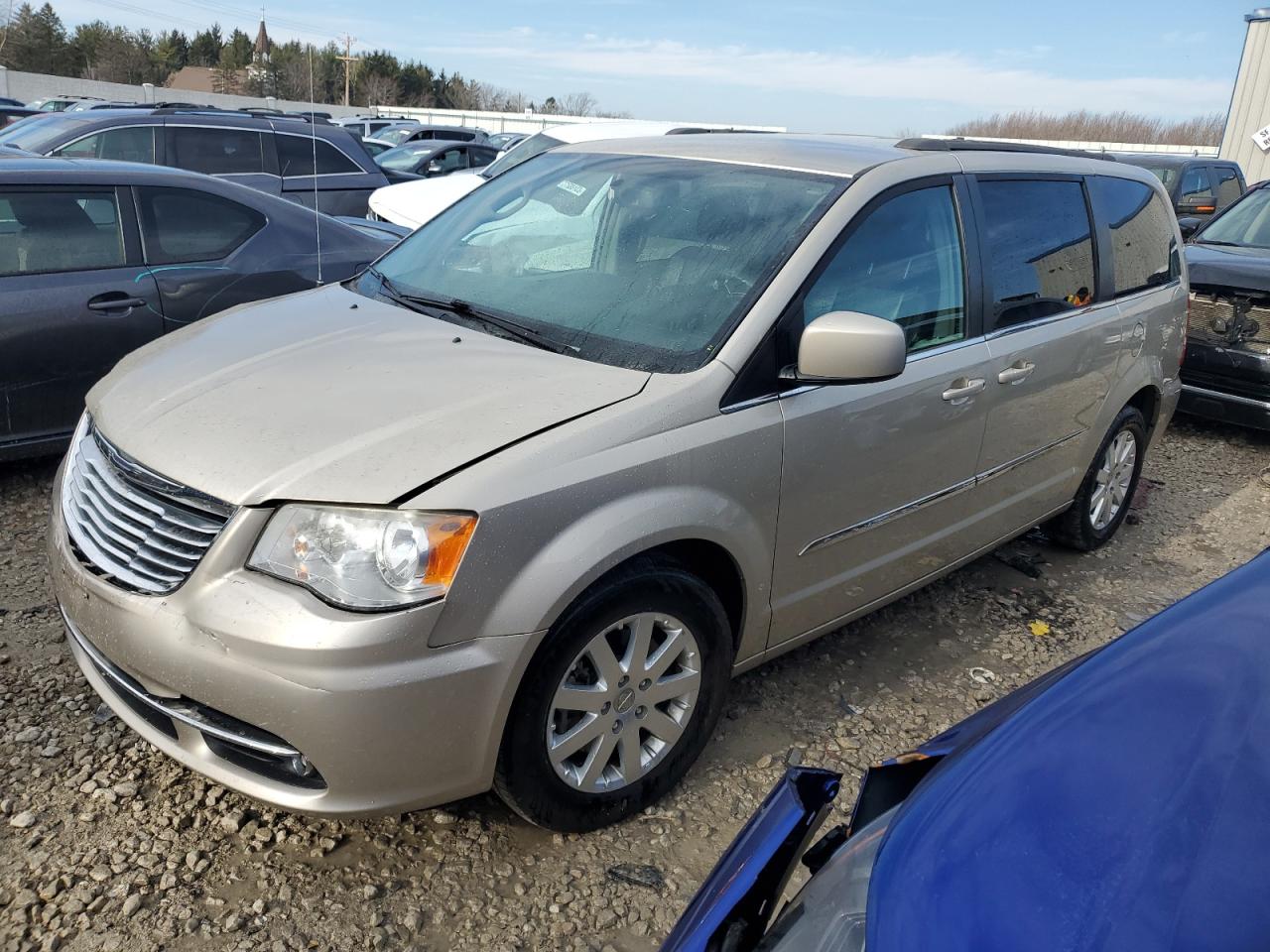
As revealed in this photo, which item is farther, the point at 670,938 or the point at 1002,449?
the point at 1002,449

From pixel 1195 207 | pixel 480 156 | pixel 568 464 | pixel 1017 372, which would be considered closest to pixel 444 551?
pixel 568 464

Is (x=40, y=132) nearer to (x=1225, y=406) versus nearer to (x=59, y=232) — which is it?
(x=59, y=232)

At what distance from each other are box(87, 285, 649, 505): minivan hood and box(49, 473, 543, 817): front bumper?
20 centimetres

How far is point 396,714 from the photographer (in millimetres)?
2156

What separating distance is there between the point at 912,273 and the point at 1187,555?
2.90 meters

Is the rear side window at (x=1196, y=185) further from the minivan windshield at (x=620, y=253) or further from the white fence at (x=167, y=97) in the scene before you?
the white fence at (x=167, y=97)

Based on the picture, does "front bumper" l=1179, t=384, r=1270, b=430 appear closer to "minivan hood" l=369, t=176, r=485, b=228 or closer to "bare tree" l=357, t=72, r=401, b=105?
"minivan hood" l=369, t=176, r=485, b=228

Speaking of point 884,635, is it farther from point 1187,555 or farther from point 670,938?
point 670,938

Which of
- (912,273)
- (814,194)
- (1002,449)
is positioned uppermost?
(814,194)

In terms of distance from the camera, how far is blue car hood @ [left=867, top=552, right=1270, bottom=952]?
1144mm

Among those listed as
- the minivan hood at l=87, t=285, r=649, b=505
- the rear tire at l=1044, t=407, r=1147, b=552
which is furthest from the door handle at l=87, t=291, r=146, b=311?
the rear tire at l=1044, t=407, r=1147, b=552

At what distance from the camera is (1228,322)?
6.94 metres

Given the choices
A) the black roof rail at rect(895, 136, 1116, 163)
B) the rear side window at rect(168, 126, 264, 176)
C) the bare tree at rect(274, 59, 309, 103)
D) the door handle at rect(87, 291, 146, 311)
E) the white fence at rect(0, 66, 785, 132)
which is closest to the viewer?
the black roof rail at rect(895, 136, 1116, 163)

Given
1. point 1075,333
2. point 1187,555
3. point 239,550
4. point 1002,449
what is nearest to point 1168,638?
point 239,550
